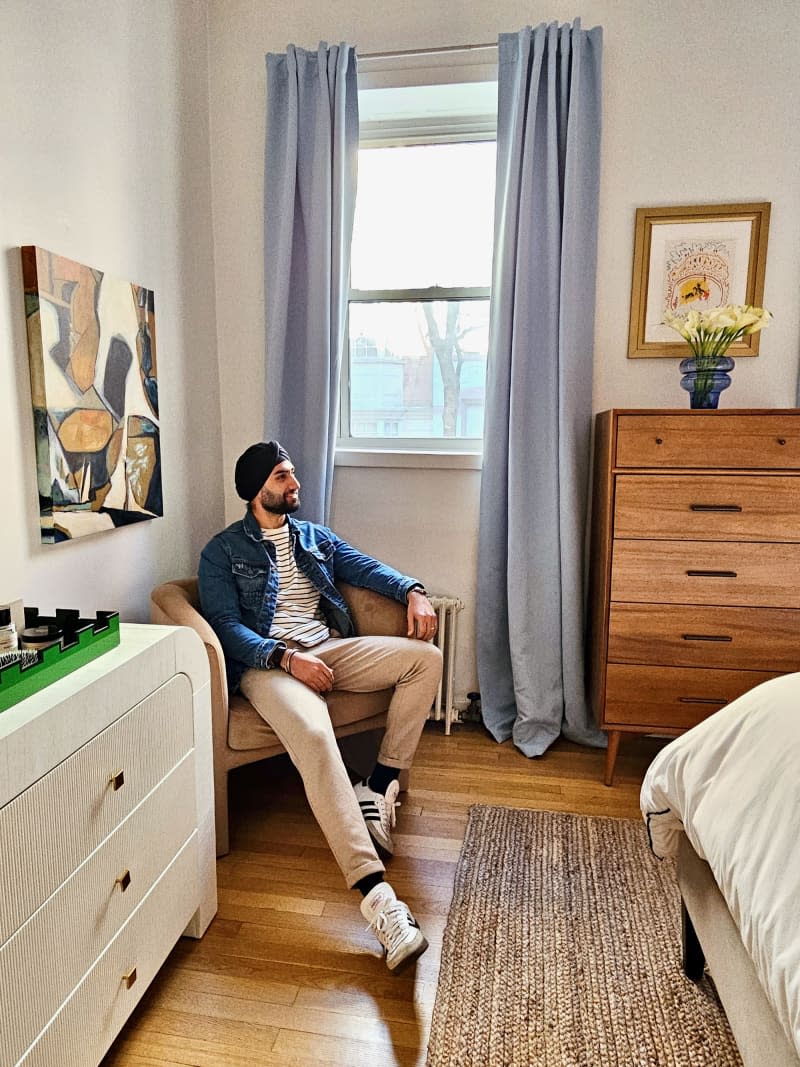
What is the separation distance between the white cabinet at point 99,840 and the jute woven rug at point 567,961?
62 cm

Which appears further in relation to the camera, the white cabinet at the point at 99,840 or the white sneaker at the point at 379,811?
the white sneaker at the point at 379,811

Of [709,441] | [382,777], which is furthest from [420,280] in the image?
[382,777]

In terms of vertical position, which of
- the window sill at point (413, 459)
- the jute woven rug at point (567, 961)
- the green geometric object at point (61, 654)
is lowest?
the jute woven rug at point (567, 961)

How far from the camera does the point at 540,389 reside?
2613 millimetres

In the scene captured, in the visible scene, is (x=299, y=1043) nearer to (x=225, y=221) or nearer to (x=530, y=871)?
(x=530, y=871)

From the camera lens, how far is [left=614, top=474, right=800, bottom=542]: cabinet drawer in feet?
7.20

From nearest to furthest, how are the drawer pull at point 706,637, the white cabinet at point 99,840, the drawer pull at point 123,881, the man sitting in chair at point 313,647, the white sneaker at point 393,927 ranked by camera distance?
the white cabinet at point 99,840 < the drawer pull at point 123,881 < the white sneaker at point 393,927 < the man sitting in chair at point 313,647 < the drawer pull at point 706,637

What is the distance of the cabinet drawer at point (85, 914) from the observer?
1.05 metres

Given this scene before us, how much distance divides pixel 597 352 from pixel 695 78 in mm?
958

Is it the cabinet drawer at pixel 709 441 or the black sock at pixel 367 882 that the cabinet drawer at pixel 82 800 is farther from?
the cabinet drawer at pixel 709 441

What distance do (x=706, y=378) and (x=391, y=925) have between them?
1858 mm

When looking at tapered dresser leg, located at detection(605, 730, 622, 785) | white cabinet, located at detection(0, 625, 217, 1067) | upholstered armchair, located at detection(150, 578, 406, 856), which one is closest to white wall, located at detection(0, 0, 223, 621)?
upholstered armchair, located at detection(150, 578, 406, 856)

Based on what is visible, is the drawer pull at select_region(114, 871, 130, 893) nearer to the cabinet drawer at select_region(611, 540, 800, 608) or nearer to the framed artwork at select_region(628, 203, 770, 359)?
the cabinet drawer at select_region(611, 540, 800, 608)

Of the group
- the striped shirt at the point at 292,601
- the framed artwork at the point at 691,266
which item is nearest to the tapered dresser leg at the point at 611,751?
the striped shirt at the point at 292,601
